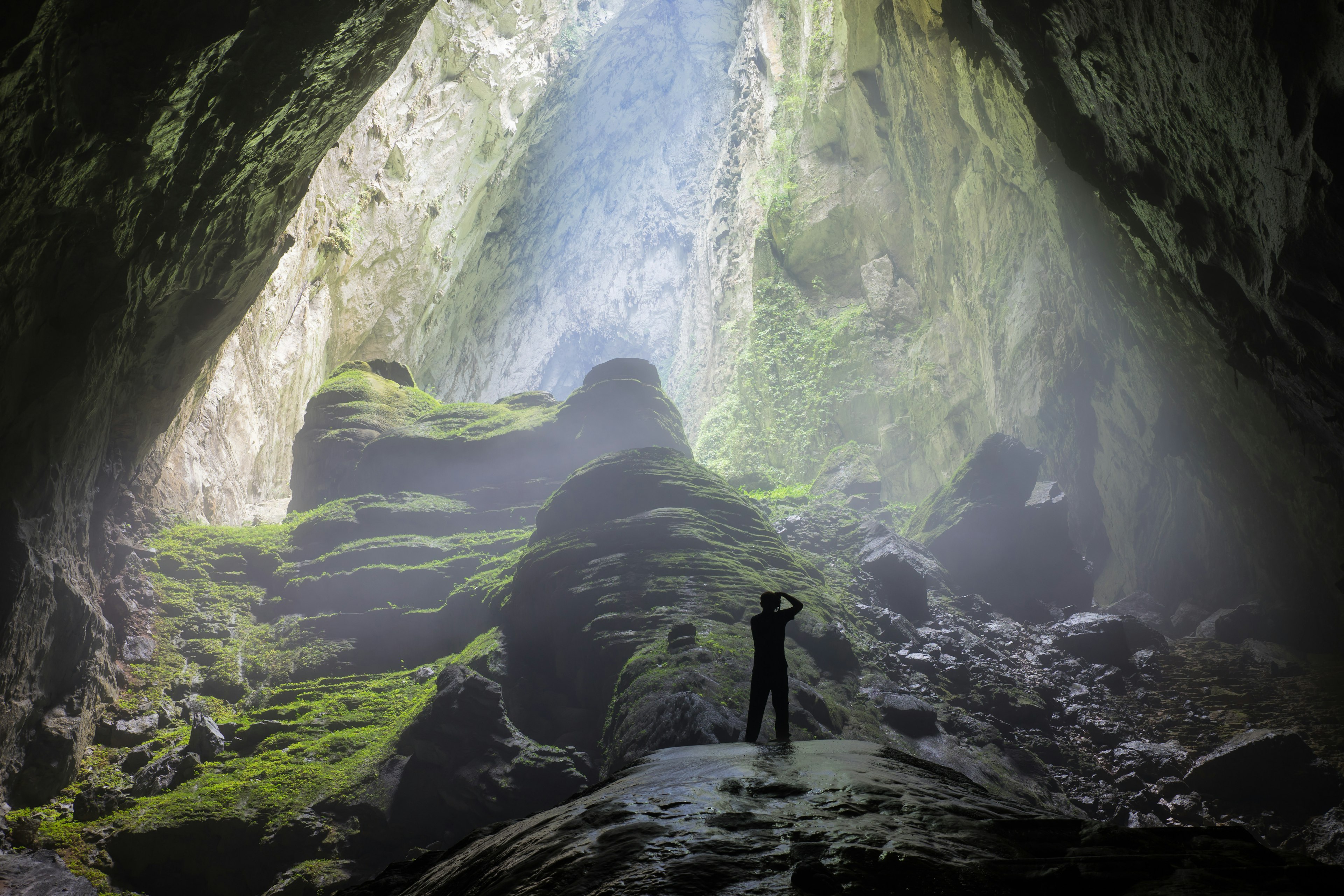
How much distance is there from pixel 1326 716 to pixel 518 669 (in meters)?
12.5

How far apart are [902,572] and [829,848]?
571 inches

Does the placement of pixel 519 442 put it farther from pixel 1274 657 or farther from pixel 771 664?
pixel 1274 657

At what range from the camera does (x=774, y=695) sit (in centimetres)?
669

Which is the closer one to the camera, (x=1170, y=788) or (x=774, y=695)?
(x=774, y=695)

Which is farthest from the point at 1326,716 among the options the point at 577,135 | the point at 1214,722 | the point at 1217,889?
the point at 577,135

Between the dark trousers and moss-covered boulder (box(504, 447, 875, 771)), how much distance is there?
7.16 ft

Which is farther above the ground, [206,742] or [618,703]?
[618,703]

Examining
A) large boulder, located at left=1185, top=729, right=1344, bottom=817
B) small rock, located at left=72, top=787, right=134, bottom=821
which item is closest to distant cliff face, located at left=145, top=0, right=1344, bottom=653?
large boulder, located at left=1185, top=729, right=1344, bottom=817

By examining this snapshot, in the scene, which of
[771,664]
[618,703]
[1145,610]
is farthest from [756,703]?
[1145,610]

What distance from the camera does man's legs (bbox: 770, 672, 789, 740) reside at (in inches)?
262

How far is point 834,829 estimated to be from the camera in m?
3.69

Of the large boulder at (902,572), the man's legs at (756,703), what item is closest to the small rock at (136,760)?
A: the man's legs at (756,703)

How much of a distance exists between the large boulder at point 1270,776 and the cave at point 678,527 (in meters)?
0.05

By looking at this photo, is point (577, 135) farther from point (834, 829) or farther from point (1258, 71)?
point (834, 829)
